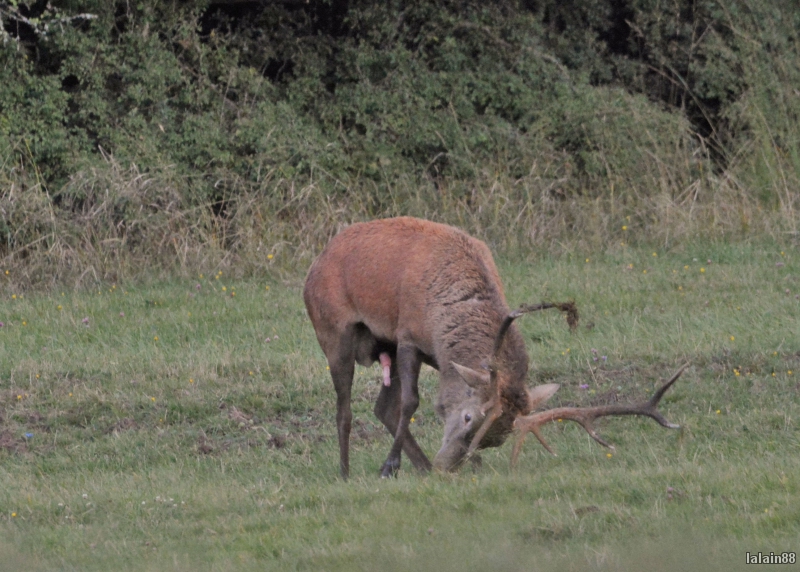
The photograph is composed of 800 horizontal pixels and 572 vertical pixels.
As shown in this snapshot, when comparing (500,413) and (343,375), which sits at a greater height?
(500,413)

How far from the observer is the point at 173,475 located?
741cm

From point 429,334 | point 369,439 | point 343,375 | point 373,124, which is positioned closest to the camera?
point 429,334

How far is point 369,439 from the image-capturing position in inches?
331

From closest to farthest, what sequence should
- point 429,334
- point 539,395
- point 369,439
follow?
point 539,395
point 429,334
point 369,439

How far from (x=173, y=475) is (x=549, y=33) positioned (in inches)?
494

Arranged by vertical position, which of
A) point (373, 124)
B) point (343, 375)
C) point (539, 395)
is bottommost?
point (373, 124)

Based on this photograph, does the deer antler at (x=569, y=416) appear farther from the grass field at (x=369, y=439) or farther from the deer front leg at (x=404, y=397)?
the deer front leg at (x=404, y=397)

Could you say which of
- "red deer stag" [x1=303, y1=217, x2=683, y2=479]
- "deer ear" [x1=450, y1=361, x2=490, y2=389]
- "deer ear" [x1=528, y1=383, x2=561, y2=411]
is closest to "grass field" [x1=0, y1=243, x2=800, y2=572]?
"red deer stag" [x1=303, y1=217, x2=683, y2=479]

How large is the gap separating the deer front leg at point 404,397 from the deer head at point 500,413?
0.38 meters

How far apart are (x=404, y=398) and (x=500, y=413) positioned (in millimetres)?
871

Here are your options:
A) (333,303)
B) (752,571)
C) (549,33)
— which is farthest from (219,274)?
(752,571)

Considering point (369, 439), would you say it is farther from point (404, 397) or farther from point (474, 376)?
point (474, 376)

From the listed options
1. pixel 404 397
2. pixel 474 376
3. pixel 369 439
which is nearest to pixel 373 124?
A: pixel 369 439

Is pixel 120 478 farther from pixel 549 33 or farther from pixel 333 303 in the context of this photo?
pixel 549 33
